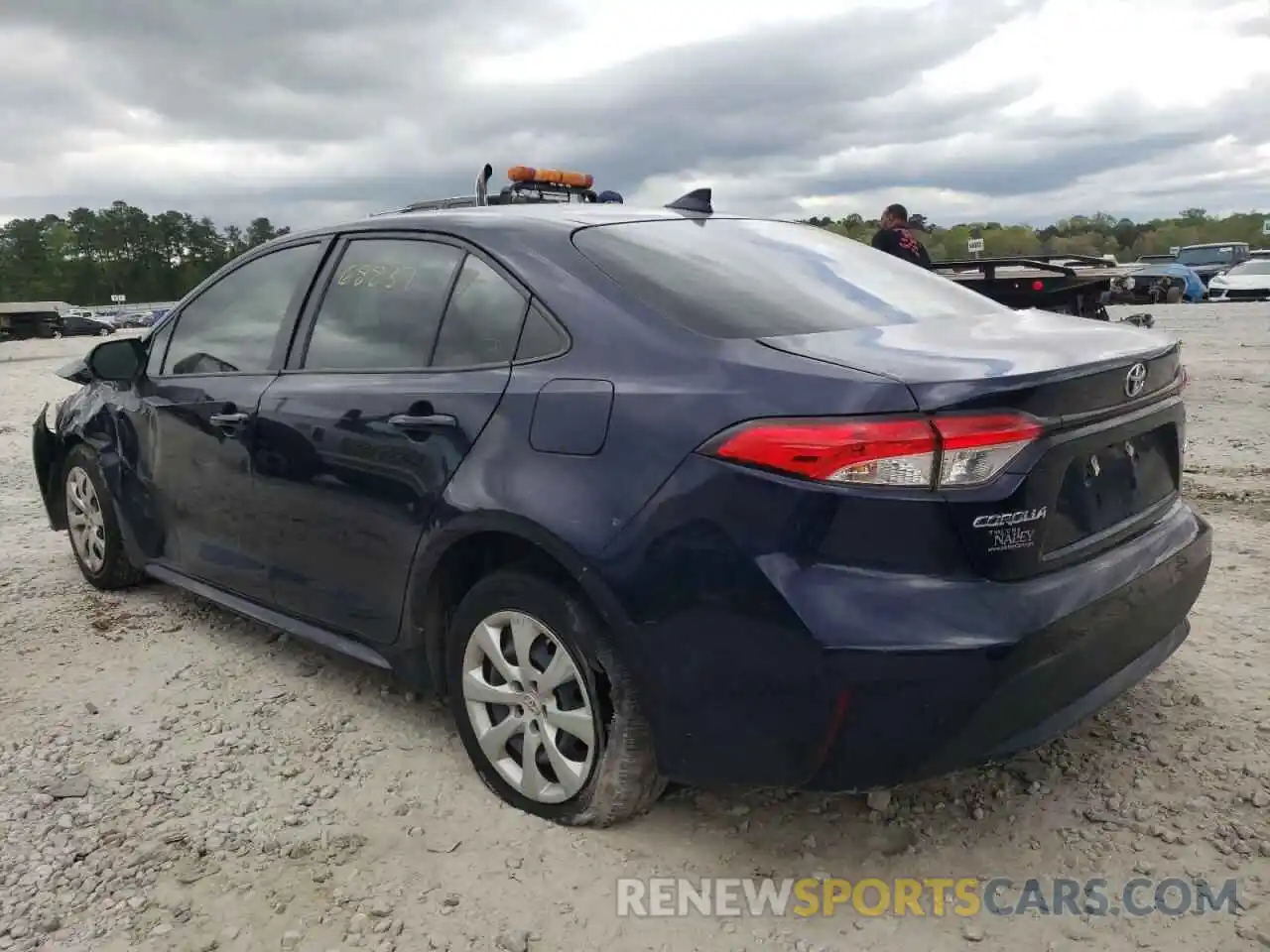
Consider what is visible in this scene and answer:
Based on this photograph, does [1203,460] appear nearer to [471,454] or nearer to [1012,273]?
[1012,273]

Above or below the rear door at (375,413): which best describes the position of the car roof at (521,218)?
above

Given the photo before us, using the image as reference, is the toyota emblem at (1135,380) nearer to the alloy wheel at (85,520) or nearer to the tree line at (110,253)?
the alloy wheel at (85,520)

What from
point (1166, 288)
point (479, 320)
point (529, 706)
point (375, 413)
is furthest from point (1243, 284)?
point (529, 706)

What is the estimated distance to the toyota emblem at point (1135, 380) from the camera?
2373 mm

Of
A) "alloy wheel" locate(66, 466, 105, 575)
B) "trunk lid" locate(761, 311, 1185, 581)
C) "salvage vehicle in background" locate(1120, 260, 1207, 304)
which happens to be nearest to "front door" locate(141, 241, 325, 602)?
"alloy wheel" locate(66, 466, 105, 575)

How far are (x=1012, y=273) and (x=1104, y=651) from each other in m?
7.65

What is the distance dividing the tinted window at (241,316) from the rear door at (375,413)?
19 centimetres

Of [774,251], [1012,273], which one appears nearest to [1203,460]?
[1012,273]

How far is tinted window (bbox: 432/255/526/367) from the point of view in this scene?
2729mm

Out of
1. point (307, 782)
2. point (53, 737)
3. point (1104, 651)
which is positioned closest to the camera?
point (1104, 651)

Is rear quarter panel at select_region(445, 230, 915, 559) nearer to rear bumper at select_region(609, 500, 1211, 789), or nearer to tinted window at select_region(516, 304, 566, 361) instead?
tinted window at select_region(516, 304, 566, 361)

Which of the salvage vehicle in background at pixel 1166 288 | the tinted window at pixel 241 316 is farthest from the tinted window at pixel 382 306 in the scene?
the salvage vehicle in background at pixel 1166 288

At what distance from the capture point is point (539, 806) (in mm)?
2666
